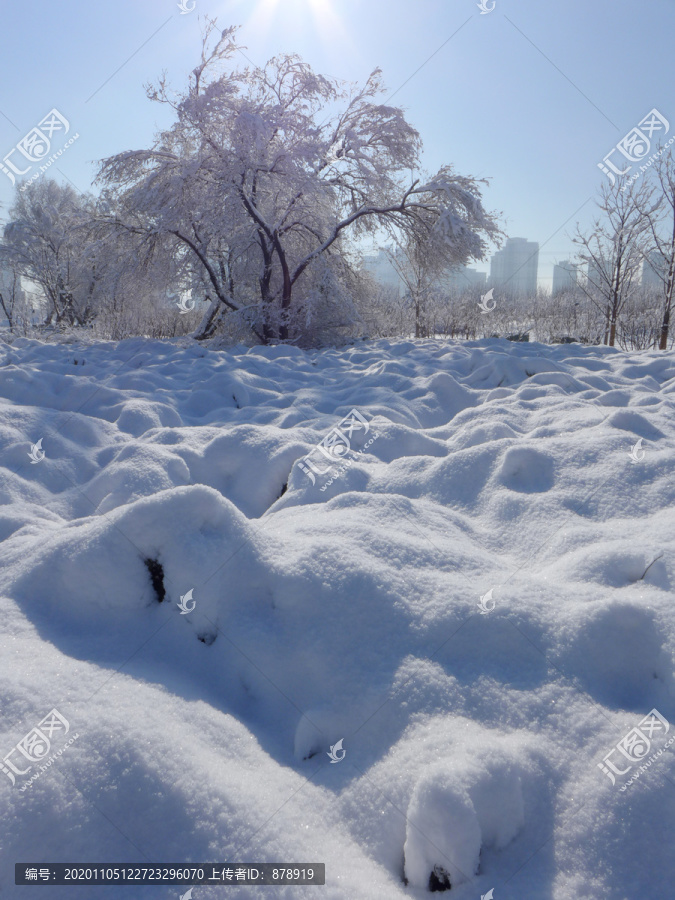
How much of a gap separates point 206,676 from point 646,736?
1.01m

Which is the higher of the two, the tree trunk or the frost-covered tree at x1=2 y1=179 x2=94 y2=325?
the frost-covered tree at x1=2 y1=179 x2=94 y2=325

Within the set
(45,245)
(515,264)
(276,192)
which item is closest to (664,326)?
(276,192)

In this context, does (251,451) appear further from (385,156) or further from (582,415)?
(385,156)

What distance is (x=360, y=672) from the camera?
3.95 feet

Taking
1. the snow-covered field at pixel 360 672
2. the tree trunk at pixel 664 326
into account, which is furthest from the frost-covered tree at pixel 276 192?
the snow-covered field at pixel 360 672
